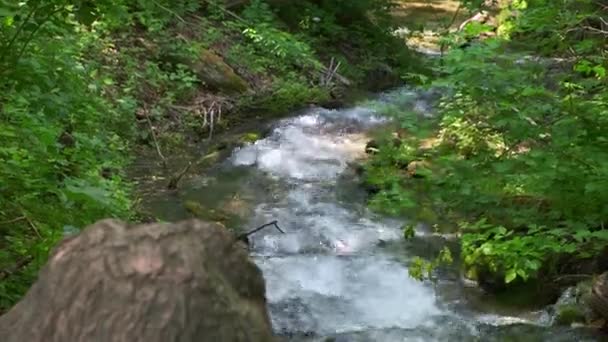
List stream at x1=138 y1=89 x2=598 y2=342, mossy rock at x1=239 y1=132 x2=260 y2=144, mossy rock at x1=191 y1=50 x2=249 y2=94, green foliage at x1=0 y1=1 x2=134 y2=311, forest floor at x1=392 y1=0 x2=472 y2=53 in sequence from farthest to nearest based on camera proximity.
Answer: forest floor at x1=392 y1=0 x2=472 y2=53 → mossy rock at x1=191 y1=50 x2=249 y2=94 → mossy rock at x1=239 y1=132 x2=260 y2=144 → stream at x1=138 y1=89 x2=598 y2=342 → green foliage at x1=0 y1=1 x2=134 y2=311

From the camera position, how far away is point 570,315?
6.13 m

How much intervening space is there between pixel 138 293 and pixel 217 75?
32.5ft

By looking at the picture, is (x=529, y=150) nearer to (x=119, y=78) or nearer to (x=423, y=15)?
(x=119, y=78)

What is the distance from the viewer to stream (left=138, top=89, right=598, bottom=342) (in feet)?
20.6

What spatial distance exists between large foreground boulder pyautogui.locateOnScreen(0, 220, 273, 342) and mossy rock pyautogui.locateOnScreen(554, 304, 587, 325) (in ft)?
14.3

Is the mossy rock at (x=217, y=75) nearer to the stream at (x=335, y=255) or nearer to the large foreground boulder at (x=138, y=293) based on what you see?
the stream at (x=335, y=255)

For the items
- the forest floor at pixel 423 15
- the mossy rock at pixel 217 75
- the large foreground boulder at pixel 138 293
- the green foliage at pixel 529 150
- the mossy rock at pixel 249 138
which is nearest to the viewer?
the large foreground boulder at pixel 138 293

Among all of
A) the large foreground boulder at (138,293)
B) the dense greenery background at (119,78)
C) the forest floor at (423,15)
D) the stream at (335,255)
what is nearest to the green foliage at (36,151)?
the dense greenery background at (119,78)

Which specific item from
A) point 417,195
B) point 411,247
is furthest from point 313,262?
point 417,195

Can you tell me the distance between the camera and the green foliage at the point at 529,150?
470cm

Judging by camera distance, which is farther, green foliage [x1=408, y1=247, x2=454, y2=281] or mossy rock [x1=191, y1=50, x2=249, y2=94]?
mossy rock [x1=191, y1=50, x2=249, y2=94]

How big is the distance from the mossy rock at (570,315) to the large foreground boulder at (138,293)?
437 cm

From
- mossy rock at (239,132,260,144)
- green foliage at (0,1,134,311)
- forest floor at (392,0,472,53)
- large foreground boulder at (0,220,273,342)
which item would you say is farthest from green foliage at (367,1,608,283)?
forest floor at (392,0,472,53)

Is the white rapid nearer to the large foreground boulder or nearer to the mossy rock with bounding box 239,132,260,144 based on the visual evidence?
the mossy rock with bounding box 239,132,260,144
